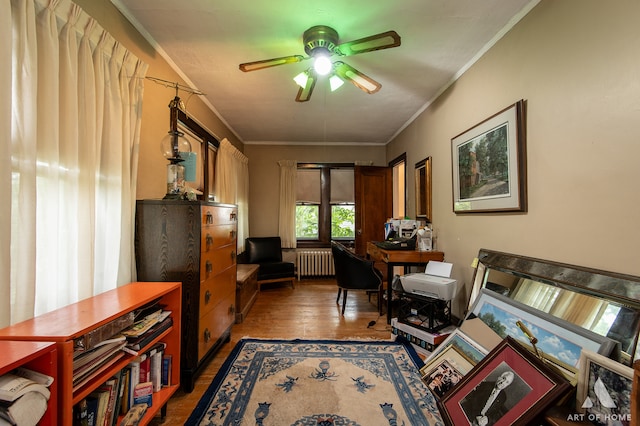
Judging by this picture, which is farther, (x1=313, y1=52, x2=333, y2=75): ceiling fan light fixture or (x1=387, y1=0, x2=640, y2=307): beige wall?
(x1=313, y1=52, x2=333, y2=75): ceiling fan light fixture

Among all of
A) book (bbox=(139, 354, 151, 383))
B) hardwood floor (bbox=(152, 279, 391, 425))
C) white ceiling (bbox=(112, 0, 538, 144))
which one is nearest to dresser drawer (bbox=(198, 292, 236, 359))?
hardwood floor (bbox=(152, 279, 391, 425))

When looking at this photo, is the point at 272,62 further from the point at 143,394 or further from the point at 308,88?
the point at 143,394

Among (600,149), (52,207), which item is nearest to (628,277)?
(600,149)

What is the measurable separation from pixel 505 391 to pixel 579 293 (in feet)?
2.20

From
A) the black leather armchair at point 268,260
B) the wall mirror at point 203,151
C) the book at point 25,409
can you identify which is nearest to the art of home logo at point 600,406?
the book at point 25,409

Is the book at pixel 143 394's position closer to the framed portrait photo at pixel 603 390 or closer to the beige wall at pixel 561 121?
the beige wall at pixel 561 121

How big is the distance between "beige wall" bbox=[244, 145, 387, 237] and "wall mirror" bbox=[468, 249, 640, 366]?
3615mm

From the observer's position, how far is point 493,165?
6.90 feet

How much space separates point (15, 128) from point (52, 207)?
37 centimetres

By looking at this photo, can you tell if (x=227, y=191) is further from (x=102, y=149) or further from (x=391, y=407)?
(x=391, y=407)

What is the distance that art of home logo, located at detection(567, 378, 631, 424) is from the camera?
94 cm

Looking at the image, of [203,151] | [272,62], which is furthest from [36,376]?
[203,151]

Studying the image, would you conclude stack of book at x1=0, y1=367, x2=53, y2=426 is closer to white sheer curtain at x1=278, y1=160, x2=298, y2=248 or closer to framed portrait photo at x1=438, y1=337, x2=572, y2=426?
framed portrait photo at x1=438, y1=337, x2=572, y2=426

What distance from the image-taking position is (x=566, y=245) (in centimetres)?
154
